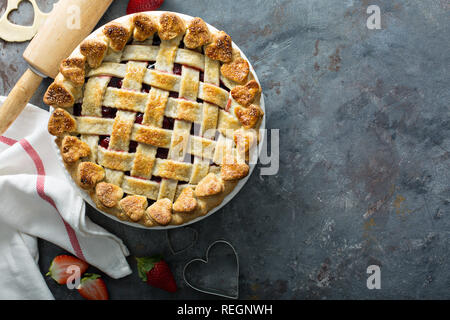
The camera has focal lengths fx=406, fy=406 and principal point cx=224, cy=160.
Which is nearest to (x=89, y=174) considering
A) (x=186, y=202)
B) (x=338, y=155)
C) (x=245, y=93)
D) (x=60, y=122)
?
(x=60, y=122)

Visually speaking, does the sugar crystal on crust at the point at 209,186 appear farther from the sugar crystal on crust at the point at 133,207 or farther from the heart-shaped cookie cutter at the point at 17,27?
the heart-shaped cookie cutter at the point at 17,27

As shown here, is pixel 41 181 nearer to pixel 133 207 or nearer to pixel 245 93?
pixel 133 207

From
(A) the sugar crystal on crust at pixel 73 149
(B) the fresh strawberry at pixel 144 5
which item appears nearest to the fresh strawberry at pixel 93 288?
(A) the sugar crystal on crust at pixel 73 149

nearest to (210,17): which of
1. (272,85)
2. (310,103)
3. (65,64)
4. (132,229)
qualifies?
(272,85)

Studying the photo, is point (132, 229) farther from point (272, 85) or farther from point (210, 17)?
point (210, 17)

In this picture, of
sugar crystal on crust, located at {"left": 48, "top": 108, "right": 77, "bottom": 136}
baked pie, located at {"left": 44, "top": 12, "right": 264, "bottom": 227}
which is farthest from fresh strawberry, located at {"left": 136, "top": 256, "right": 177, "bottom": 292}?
sugar crystal on crust, located at {"left": 48, "top": 108, "right": 77, "bottom": 136}

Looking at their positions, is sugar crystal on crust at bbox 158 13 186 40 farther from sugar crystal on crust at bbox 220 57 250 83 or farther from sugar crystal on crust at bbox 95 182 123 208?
sugar crystal on crust at bbox 95 182 123 208
